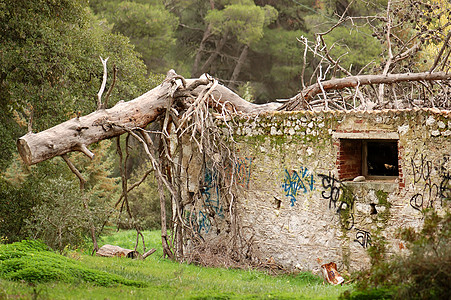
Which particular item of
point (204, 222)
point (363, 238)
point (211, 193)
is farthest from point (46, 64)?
point (363, 238)

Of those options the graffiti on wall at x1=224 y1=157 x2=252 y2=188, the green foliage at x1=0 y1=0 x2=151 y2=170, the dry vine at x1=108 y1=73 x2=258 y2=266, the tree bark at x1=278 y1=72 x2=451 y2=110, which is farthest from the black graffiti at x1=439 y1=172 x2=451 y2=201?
the green foliage at x1=0 y1=0 x2=151 y2=170

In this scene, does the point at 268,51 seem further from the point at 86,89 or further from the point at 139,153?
the point at 86,89

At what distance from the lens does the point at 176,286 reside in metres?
7.03

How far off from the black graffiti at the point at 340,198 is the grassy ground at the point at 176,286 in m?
1.24

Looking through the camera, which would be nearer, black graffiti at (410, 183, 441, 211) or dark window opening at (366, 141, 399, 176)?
black graffiti at (410, 183, 441, 211)

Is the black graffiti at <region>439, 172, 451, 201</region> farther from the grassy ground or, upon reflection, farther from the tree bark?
the tree bark

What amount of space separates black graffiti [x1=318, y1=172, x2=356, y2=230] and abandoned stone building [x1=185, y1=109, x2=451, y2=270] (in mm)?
18

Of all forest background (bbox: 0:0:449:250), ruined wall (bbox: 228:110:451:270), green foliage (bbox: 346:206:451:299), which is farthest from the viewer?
forest background (bbox: 0:0:449:250)

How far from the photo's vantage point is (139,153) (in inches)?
953

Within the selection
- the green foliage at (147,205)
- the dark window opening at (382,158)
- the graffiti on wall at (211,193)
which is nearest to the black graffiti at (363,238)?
the dark window opening at (382,158)

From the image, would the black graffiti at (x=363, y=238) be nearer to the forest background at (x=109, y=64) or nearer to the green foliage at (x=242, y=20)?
the forest background at (x=109, y=64)

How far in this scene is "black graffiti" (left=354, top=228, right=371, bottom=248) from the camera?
9.05 m

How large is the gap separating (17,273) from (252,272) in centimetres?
454

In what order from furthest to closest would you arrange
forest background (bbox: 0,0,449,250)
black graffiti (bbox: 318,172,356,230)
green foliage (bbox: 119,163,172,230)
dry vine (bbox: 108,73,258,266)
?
green foliage (bbox: 119,163,172,230) < forest background (bbox: 0,0,449,250) < dry vine (bbox: 108,73,258,266) < black graffiti (bbox: 318,172,356,230)
